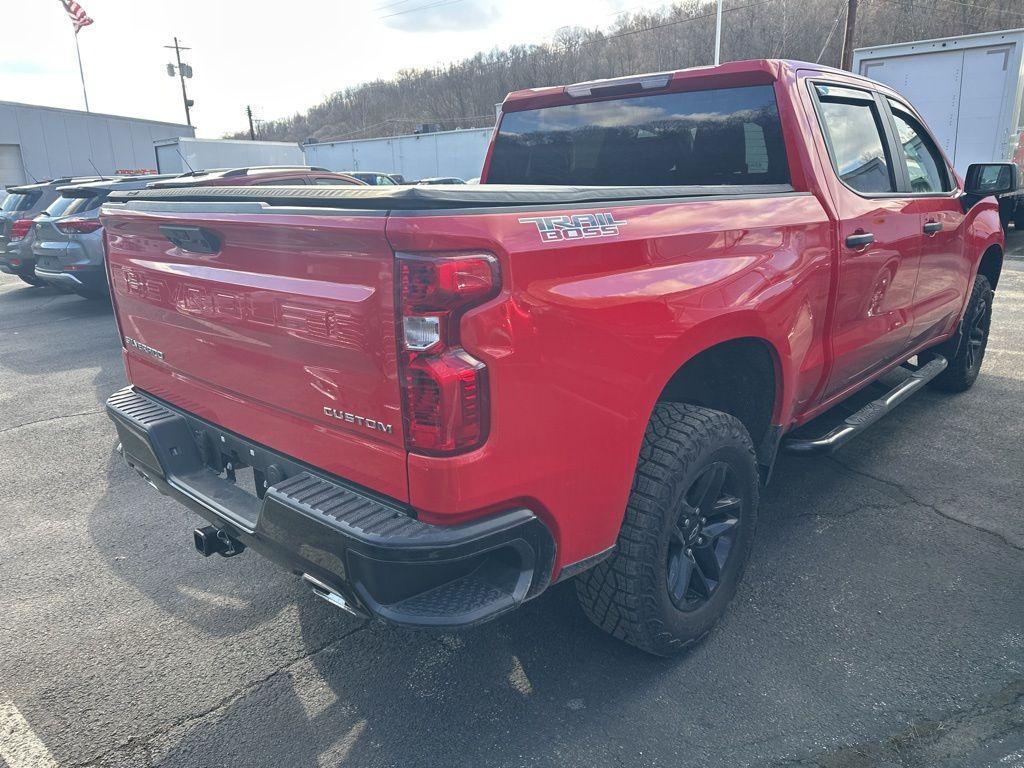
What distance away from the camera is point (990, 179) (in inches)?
169

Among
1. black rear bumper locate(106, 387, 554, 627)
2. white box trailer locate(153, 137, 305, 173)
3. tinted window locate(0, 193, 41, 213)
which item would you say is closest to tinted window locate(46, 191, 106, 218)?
tinted window locate(0, 193, 41, 213)

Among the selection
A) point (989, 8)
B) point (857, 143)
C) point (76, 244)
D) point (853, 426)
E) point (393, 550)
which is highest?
point (989, 8)

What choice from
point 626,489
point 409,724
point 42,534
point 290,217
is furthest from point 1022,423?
point 42,534

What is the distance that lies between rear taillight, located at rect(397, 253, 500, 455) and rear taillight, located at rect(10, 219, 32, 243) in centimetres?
1185

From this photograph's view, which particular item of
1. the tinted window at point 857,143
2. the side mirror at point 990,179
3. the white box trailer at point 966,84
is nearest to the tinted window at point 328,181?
the tinted window at point 857,143

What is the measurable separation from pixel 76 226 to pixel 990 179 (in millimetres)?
9908

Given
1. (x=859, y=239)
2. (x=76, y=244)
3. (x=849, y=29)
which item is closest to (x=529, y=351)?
(x=859, y=239)

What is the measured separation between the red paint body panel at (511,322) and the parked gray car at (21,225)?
10.2 metres

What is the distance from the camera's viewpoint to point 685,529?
2549 millimetres

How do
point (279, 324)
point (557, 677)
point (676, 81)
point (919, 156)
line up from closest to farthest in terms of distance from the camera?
point (279, 324) → point (557, 677) → point (676, 81) → point (919, 156)

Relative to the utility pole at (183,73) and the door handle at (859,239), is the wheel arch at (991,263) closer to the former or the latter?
the door handle at (859,239)

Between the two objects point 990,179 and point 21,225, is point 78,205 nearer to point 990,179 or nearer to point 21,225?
point 21,225

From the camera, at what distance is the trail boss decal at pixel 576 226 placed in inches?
73.4

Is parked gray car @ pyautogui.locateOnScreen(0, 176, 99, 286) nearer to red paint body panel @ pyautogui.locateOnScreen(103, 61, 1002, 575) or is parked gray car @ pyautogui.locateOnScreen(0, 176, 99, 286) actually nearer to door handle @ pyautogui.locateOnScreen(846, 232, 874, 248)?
red paint body panel @ pyautogui.locateOnScreen(103, 61, 1002, 575)
